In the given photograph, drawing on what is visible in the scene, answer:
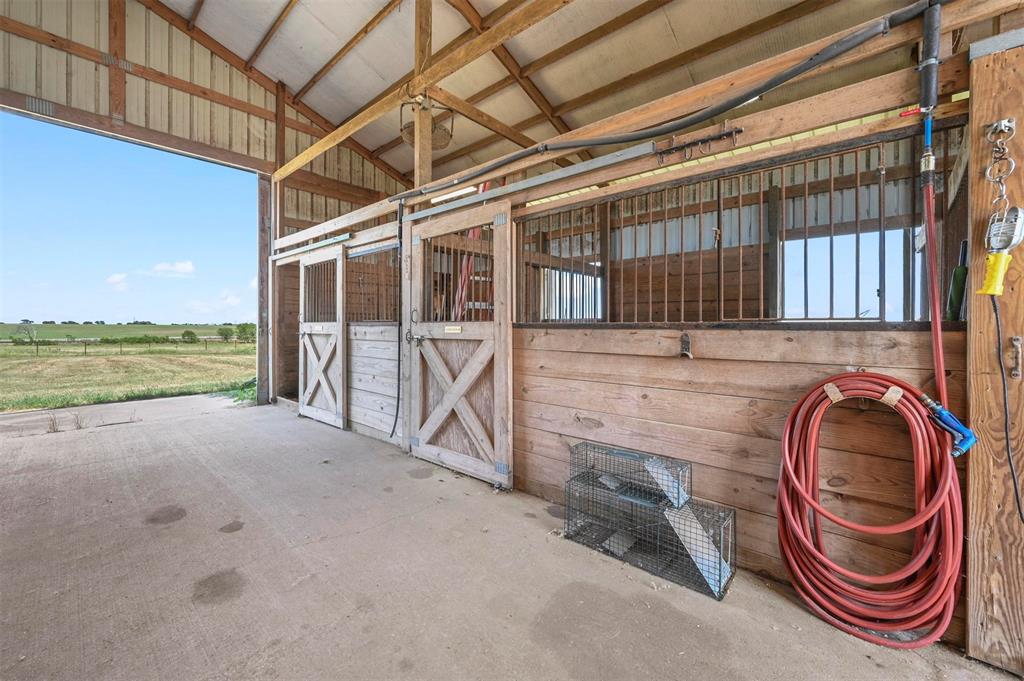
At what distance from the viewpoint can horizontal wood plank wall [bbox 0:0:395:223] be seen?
425cm

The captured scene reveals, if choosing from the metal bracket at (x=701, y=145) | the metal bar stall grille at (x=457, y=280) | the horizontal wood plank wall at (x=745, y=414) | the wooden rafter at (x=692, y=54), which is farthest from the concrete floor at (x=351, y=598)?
the wooden rafter at (x=692, y=54)

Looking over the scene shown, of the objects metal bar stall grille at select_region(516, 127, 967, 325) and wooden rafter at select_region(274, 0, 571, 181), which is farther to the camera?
wooden rafter at select_region(274, 0, 571, 181)

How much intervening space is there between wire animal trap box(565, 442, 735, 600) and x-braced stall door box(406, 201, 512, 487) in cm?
71

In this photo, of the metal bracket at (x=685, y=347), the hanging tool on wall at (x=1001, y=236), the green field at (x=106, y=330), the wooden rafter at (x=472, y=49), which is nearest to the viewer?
the hanging tool on wall at (x=1001, y=236)

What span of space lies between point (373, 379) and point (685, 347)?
3176 mm

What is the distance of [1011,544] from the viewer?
1.30 meters

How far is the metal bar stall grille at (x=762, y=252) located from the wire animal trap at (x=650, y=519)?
776mm

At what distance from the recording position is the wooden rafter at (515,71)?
4.16 metres

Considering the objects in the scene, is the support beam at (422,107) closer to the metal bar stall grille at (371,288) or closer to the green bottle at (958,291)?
the metal bar stall grille at (371,288)

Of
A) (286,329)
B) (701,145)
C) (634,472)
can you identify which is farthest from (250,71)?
(634,472)

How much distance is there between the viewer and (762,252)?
304cm

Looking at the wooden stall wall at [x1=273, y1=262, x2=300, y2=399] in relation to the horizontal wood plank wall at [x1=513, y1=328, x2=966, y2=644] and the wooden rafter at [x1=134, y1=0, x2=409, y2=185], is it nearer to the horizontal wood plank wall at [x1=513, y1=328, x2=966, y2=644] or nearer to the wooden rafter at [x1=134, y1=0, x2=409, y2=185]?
the wooden rafter at [x1=134, y1=0, x2=409, y2=185]

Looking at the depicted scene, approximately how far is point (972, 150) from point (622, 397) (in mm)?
1625

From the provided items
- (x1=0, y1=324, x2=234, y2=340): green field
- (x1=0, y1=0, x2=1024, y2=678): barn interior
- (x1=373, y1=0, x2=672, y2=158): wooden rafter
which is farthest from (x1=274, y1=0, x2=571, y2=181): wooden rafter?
(x1=0, y1=324, x2=234, y2=340): green field
